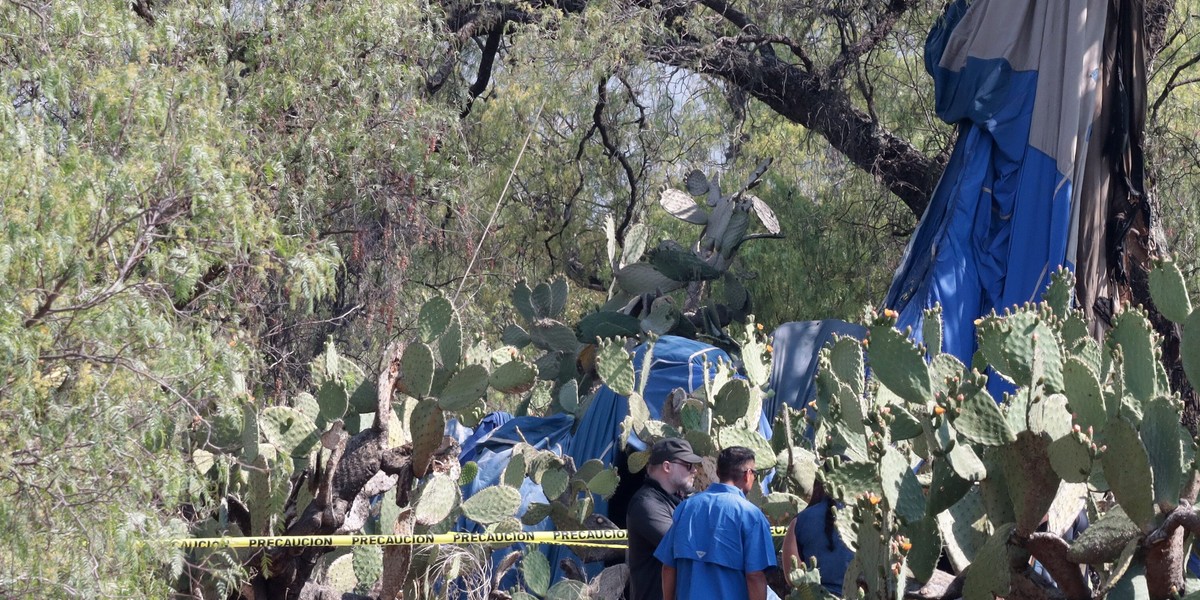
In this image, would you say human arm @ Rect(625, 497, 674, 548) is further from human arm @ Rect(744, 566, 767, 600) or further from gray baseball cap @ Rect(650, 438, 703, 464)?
human arm @ Rect(744, 566, 767, 600)

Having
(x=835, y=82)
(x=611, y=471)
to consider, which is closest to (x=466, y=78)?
(x=835, y=82)

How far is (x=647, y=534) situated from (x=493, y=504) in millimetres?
1336

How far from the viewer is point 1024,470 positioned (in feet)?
13.2

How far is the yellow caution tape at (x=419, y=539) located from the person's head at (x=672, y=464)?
360 mm

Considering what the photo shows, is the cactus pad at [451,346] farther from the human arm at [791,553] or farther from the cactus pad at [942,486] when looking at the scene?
the cactus pad at [942,486]

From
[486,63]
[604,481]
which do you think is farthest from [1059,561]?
[486,63]

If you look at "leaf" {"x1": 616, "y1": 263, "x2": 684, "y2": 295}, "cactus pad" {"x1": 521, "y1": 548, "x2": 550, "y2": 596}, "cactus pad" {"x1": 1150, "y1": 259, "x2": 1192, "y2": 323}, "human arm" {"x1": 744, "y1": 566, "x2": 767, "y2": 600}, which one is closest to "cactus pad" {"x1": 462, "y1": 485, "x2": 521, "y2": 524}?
"cactus pad" {"x1": 521, "y1": 548, "x2": 550, "y2": 596}

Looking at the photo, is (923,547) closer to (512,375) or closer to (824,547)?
(824,547)

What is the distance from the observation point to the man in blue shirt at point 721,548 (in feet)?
14.1

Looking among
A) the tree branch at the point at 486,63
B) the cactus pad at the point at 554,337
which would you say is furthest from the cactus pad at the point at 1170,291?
the tree branch at the point at 486,63

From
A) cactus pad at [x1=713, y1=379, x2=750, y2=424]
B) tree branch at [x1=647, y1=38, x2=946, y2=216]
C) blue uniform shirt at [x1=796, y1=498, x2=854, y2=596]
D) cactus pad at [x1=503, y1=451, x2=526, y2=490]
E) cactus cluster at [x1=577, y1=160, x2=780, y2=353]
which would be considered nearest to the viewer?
blue uniform shirt at [x1=796, y1=498, x2=854, y2=596]

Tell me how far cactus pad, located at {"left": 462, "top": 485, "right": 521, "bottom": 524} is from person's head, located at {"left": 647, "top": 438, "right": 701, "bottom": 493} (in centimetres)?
120

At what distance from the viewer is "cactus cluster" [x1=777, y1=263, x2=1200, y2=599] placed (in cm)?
390

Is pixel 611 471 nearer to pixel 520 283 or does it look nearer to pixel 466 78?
pixel 520 283
